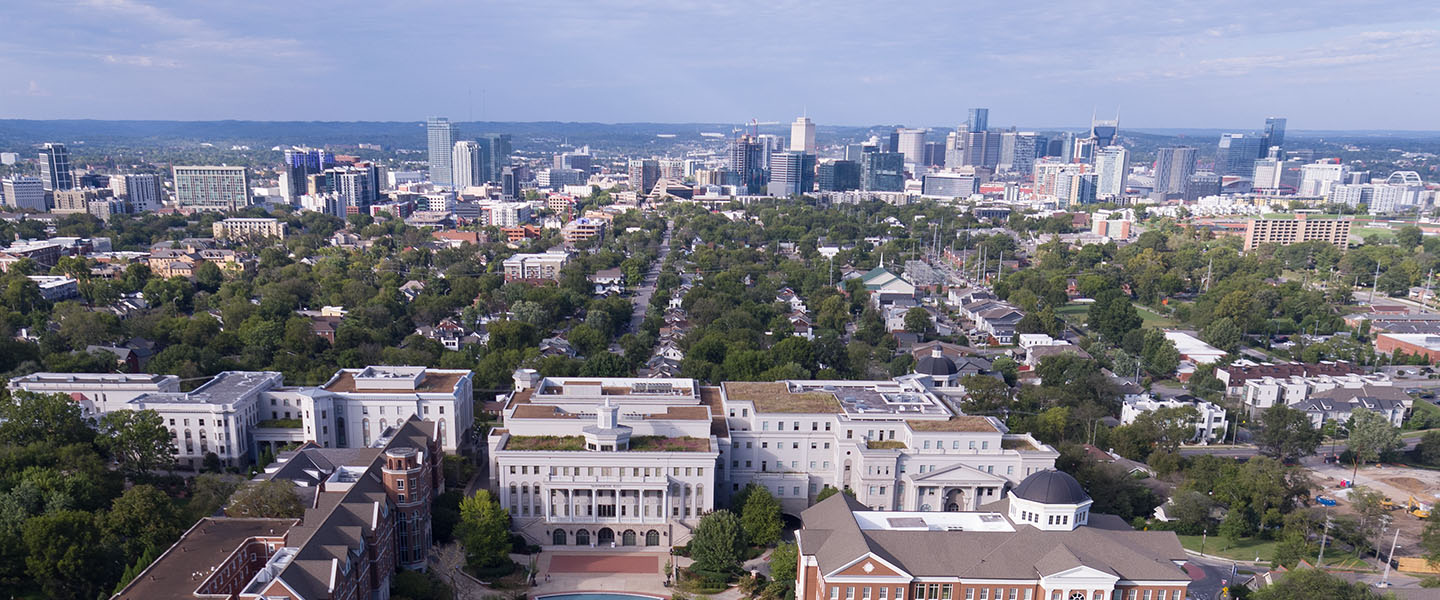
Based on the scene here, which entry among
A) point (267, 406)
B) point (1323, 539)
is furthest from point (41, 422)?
point (1323, 539)

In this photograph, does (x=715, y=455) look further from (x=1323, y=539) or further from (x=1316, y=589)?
(x=1323, y=539)

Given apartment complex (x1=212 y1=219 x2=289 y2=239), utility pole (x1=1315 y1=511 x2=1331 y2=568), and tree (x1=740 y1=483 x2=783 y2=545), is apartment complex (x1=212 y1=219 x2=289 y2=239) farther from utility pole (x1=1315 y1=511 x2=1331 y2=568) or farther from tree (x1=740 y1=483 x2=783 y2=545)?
utility pole (x1=1315 y1=511 x2=1331 y2=568)

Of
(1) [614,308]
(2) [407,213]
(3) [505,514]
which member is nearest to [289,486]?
(3) [505,514]

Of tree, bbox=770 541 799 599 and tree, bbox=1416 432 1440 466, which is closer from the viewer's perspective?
tree, bbox=770 541 799 599

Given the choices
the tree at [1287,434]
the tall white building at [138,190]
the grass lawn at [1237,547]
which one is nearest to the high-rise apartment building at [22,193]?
the tall white building at [138,190]

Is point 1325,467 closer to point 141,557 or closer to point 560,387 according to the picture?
point 560,387

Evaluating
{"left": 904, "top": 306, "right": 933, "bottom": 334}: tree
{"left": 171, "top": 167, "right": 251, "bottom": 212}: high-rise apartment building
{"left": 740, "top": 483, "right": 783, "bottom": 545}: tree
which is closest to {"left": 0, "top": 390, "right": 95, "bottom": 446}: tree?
{"left": 740, "top": 483, "right": 783, "bottom": 545}: tree
